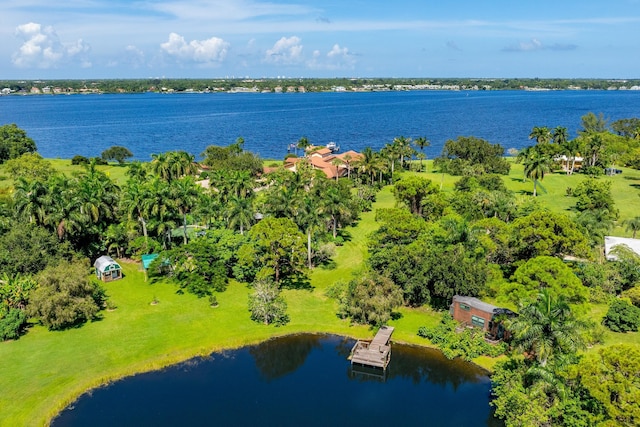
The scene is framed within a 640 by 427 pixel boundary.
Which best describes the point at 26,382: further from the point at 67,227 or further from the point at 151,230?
the point at 151,230

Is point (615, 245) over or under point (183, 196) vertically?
under

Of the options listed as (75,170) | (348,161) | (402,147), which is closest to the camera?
(348,161)

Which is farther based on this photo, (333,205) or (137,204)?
(333,205)

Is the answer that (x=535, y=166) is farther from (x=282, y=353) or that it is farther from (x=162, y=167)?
(x=282, y=353)

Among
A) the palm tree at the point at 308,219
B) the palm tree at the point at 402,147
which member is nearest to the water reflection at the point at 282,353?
the palm tree at the point at 308,219

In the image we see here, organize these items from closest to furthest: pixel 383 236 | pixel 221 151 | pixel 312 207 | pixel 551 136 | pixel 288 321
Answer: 1. pixel 288 321
2. pixel 383 236
3. pixel 312 207
4. pixel 221 151
5. pixel 551 136

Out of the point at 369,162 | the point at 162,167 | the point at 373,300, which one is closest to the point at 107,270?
the point at 162,167

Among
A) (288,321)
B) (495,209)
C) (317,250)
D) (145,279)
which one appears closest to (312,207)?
(317,250)
